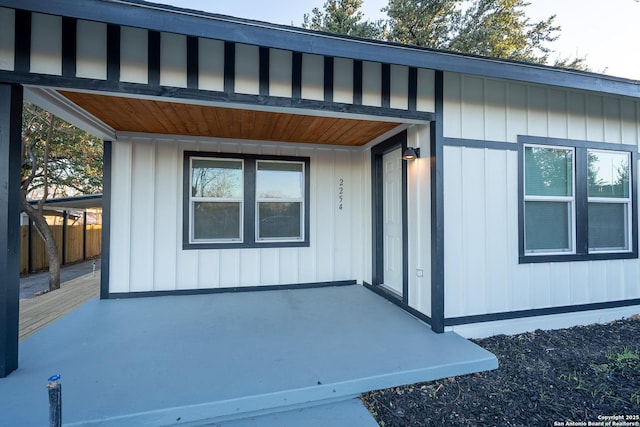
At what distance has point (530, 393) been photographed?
233 centimetres

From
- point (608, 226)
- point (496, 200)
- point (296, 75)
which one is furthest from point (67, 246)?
point (608, 226)

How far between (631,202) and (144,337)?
6.08 metres

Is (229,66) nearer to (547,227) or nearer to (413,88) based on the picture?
(413,88)

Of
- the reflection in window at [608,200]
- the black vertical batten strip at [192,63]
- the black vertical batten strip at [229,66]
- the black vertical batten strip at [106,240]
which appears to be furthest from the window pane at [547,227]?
the black vertical batten strip at [106,240]

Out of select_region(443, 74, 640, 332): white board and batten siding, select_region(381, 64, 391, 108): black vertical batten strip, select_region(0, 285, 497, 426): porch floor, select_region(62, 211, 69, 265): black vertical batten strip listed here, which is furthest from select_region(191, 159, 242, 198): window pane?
select_region(62, 211, 69, 265): black vertical batten strip

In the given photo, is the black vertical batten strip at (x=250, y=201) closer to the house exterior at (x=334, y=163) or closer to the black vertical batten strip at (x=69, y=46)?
the house exterior at (x=334, y=163)

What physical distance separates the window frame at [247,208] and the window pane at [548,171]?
300 cm

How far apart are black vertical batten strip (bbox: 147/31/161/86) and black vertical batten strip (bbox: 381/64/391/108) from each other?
2045 millimetres

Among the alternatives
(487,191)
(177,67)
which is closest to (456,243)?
(487,191)

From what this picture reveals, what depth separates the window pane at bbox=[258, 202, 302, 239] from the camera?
477cm

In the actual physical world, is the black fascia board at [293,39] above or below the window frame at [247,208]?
above

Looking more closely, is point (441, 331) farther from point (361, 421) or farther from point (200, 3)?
point (200, 3)

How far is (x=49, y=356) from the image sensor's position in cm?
253

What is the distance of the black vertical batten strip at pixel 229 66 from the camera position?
2627mm
